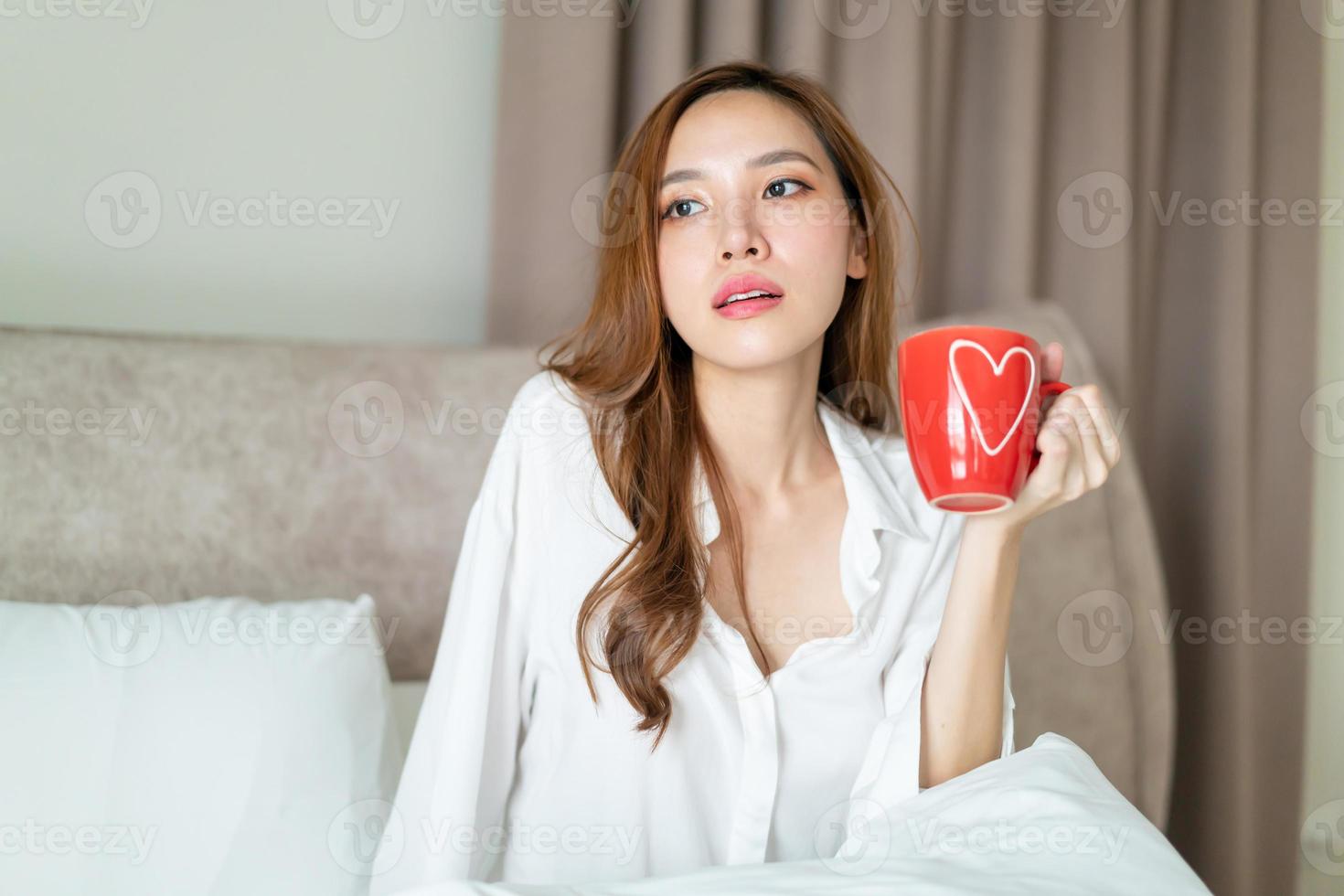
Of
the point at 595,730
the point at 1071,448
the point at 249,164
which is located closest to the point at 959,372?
the point at 1071,448

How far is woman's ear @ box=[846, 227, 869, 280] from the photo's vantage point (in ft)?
4.26

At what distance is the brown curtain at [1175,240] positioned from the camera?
69.9 inches

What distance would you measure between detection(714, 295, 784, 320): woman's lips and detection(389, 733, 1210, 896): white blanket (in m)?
0.50

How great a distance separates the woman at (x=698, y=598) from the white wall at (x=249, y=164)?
1.69 ft

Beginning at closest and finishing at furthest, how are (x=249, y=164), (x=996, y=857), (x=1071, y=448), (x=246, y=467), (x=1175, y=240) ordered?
(x=996, y=857) < (x=1071, y=448) < (x=246, y=467) < (x=249, y=164) < (x=1175, y=240)

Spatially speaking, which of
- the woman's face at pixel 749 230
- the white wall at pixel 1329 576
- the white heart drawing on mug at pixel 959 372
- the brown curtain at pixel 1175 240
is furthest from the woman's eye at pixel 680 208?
the white wall at pixel 1329 576

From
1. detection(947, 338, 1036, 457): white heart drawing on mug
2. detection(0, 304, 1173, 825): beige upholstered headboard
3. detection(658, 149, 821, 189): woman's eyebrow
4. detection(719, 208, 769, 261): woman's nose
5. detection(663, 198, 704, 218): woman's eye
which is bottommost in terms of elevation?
detection(0, 304, 1173, 825): beige upholstered headboard

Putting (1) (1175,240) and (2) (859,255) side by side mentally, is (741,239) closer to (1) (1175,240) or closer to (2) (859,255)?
(2) (859,255)

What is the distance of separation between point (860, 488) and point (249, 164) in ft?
3.25

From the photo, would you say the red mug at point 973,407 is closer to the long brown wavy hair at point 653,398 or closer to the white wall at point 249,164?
the long brown wavy hair at point 653,398

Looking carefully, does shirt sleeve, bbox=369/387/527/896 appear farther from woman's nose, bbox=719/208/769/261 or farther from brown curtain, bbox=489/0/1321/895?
brown curtain, bbox=489/0/1321/895

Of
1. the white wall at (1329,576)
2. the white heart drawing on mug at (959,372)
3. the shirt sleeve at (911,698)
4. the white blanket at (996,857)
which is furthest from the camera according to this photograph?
the white wall at (1329,576)

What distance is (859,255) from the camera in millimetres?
1322

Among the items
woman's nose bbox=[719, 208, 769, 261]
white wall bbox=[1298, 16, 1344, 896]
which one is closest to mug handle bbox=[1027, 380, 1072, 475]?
woman's nose bbox=[719, 208, 769, 261]
